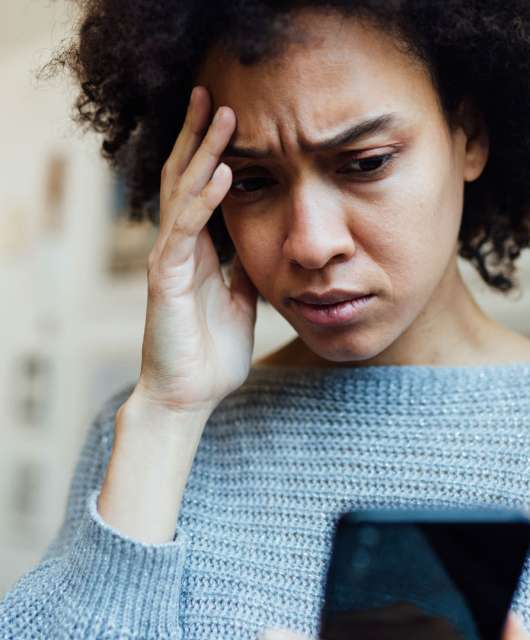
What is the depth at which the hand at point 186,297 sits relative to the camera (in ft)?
3.34

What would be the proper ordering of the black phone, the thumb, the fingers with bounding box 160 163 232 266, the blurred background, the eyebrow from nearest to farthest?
the black phone < the eyebrow < the fingers with bounding box 160 163 232 266 < the thumb < the blurred background

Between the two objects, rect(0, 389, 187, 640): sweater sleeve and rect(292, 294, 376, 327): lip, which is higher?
rect(292, 294, 376, 327): lip

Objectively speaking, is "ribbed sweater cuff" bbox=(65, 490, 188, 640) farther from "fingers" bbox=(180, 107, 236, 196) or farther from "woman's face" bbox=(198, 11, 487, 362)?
"fingers" bbox=(180, 107, 236, 196)

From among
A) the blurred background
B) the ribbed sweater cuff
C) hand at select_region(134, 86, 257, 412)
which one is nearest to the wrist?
hand at select_region(134, 86, 257, 412)

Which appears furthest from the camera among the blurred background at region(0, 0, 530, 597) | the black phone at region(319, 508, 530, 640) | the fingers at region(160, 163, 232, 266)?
the blurred background at region(0, 0, 530, 597)

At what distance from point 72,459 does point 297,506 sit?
210 cm

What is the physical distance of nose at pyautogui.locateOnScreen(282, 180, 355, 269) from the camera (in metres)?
0.90

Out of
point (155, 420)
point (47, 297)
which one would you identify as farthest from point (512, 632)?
point (47, 297)

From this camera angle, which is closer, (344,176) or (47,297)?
(344,176)

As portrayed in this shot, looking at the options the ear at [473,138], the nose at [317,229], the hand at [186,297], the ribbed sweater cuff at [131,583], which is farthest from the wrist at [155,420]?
the ear at [473,138]

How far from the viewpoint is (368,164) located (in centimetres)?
91

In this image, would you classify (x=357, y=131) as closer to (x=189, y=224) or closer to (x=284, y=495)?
(x=189, y=224)

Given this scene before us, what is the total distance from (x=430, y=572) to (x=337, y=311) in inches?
12.4

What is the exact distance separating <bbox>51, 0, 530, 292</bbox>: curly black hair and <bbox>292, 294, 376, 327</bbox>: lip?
25 centimetres
